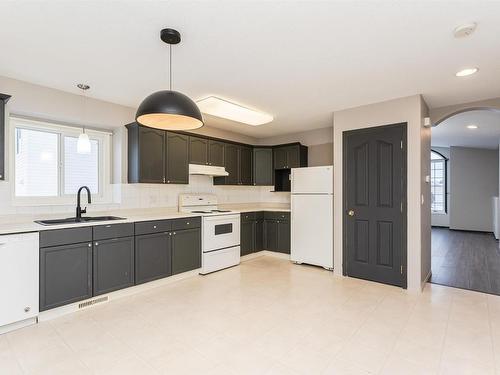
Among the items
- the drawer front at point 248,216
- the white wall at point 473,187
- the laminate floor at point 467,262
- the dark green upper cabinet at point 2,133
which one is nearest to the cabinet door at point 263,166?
the drawer front at point 248,216

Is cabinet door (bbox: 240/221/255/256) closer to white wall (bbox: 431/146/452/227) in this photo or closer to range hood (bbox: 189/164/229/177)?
range hood (bbox: 189/164/229/177)

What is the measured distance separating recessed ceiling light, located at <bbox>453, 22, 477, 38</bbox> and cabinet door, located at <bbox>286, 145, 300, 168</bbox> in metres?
3.26

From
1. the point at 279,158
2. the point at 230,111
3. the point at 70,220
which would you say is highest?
the point at 230,111

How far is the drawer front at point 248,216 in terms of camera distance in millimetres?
4984

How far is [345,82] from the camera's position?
10.1 ft

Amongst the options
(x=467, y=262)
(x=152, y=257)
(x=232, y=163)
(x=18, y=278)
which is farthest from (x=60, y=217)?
(x=467, y=262)

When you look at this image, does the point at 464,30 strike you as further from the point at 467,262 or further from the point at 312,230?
the point at 467,262

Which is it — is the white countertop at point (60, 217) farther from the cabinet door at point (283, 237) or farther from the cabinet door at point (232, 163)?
the cabinet door at point (283, 237)

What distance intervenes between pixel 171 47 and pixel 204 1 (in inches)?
26.8

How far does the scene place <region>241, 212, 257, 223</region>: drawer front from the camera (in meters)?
4.98

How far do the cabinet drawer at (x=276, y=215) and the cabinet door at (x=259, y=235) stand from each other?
0.16m

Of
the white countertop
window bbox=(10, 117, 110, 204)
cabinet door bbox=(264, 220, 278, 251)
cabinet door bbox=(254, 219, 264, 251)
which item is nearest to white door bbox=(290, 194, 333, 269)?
cabinet door bbox=(264, 220, 278, 251)

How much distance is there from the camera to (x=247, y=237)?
16.6 ft

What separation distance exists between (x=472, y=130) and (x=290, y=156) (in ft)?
13.4
